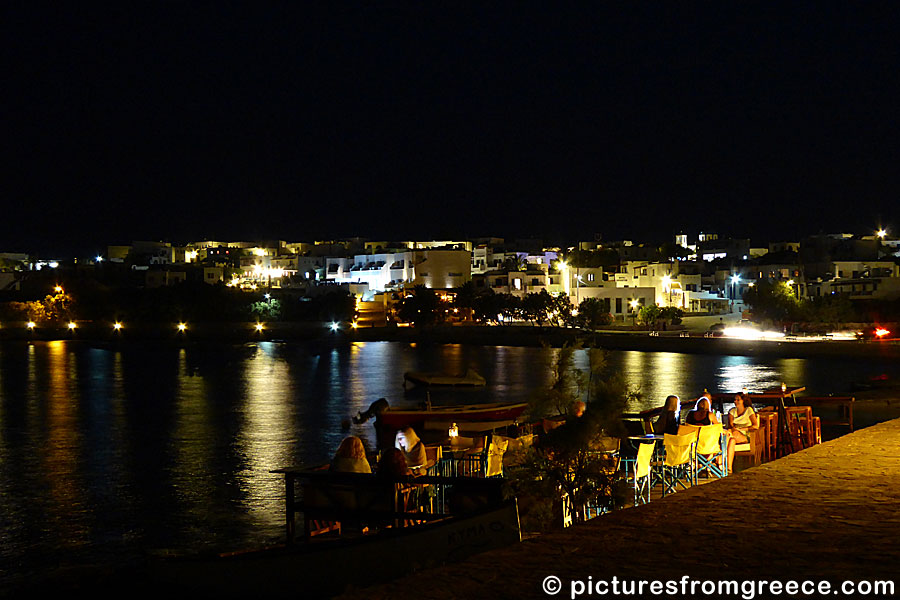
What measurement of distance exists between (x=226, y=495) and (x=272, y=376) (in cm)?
3056

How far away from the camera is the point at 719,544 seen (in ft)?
19.6

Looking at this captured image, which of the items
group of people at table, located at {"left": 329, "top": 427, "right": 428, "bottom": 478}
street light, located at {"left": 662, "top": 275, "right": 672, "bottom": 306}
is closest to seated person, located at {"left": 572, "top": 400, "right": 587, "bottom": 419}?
group of people at table, located at {"left": 329, "top": 427, "right": 428, "bottom": 478}

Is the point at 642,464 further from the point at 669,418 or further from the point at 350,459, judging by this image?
the point at 350,459

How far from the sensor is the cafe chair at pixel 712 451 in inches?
380

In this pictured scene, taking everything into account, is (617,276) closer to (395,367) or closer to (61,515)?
(395,367)

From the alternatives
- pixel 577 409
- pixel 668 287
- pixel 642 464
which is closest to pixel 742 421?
pixel 642 464

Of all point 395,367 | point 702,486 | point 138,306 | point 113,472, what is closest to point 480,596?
point 702,486

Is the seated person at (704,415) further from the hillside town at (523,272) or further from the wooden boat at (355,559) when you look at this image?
the hillside town at (523,272)

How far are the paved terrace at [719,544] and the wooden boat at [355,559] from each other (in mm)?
393

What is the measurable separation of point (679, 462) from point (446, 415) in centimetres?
1227

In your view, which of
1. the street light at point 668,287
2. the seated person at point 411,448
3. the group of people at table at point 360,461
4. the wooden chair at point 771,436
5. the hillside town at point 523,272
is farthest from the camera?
the street light at point 668,287

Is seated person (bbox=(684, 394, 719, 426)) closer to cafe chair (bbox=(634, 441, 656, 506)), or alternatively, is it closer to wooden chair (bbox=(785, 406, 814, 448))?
wooden chair (bbox=(785, 406, 814, 448))

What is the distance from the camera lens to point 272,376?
152 ft

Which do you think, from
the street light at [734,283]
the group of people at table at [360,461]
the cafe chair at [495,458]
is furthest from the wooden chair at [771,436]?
the street light at [734,283]
